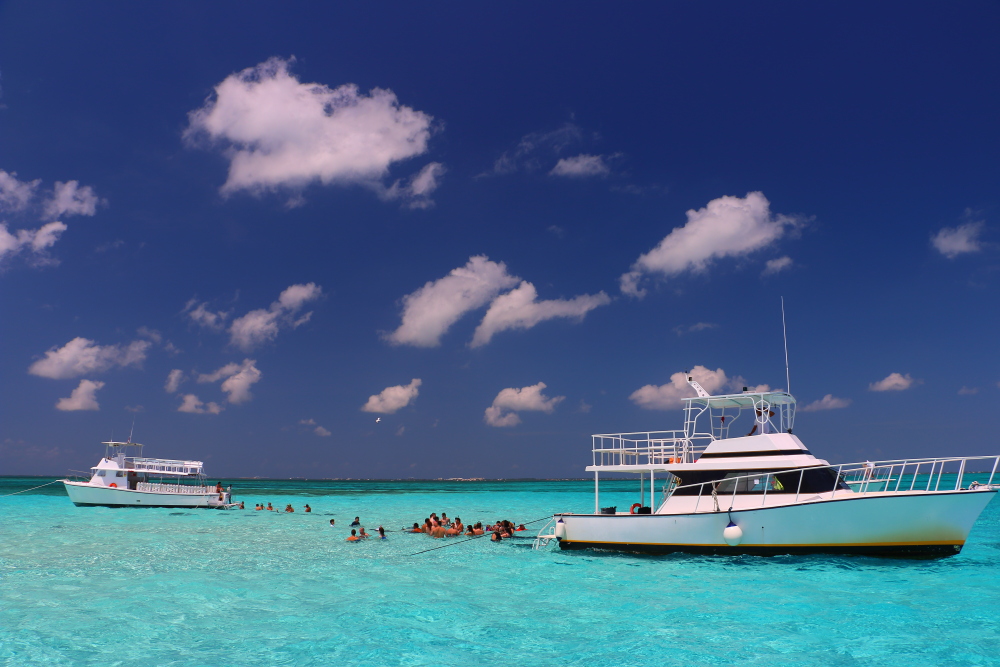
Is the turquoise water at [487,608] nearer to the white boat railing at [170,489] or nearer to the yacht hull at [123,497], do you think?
the yacht hull at [123,497]

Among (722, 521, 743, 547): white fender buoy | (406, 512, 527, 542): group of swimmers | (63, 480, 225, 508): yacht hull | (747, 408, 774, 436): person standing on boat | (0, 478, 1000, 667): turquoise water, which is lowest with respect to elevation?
(63, 480, 225, 508): yacht hull

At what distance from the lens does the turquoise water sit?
11.1 m

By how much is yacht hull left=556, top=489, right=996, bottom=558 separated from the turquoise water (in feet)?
2.30

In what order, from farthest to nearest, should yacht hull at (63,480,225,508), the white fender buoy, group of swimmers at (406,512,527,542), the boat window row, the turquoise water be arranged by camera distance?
yacht hull at (63,480,225,508) → group of swimmers at (406,512,527,542) → the boat window row → the white fender buoy → the turquoise water

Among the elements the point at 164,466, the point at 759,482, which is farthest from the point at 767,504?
the point at 164,466

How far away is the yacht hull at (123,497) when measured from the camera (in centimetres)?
4356

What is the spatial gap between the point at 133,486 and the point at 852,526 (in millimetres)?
47103

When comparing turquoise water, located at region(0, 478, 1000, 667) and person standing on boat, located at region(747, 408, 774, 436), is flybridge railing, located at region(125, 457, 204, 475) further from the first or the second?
person standing on boat, located at region(747, 408, 774, 436)

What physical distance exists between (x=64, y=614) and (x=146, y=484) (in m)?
35.3

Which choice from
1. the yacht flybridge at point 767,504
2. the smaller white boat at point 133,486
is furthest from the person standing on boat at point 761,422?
the smaller white boat at point 133,486

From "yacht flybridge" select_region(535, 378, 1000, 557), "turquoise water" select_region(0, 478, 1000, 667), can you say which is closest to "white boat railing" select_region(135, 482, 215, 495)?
"turquoise water" select_region(0, 478, 1000, 667)

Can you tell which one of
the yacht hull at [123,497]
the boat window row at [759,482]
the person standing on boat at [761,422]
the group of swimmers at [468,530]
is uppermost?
the person standing on boat at [761,422]

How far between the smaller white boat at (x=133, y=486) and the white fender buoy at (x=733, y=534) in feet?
131

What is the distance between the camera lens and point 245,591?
16.3m
